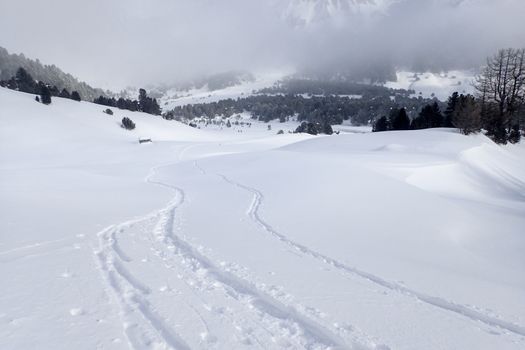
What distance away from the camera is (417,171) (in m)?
19.1

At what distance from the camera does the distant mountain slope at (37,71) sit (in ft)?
500

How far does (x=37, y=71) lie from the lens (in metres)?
160

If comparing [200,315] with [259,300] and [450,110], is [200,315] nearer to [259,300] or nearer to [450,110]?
[259,300]

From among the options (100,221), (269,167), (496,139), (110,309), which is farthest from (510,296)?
(496,139)

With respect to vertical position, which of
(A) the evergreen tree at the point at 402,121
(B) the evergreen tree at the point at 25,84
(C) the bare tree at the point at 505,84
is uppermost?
(B) the evergreen tree at the point at 25,84

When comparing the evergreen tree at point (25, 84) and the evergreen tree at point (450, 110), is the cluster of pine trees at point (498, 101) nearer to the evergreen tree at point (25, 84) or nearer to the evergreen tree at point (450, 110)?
the evergreen tree at point (450, 110)

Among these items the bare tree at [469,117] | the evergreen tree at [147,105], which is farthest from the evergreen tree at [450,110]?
the evergreen tree at [147,105]

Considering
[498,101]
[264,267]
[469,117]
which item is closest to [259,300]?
[264,267]

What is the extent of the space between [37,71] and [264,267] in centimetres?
19665

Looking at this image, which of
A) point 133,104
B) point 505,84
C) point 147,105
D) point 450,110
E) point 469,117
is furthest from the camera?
point 147,105

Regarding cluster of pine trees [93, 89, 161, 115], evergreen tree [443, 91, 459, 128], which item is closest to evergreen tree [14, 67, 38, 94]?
cluster of pine trees [93, 89, 161, 115]

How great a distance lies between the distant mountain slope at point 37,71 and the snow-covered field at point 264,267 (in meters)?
164

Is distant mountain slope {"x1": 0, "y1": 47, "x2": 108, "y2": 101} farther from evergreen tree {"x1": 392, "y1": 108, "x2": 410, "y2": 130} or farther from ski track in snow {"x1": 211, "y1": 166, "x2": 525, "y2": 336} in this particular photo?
ski track in snow {"x1": 211, "y1": 166, "x2": 525, "y2": 336}

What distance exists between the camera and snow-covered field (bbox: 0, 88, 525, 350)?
14.5ft
